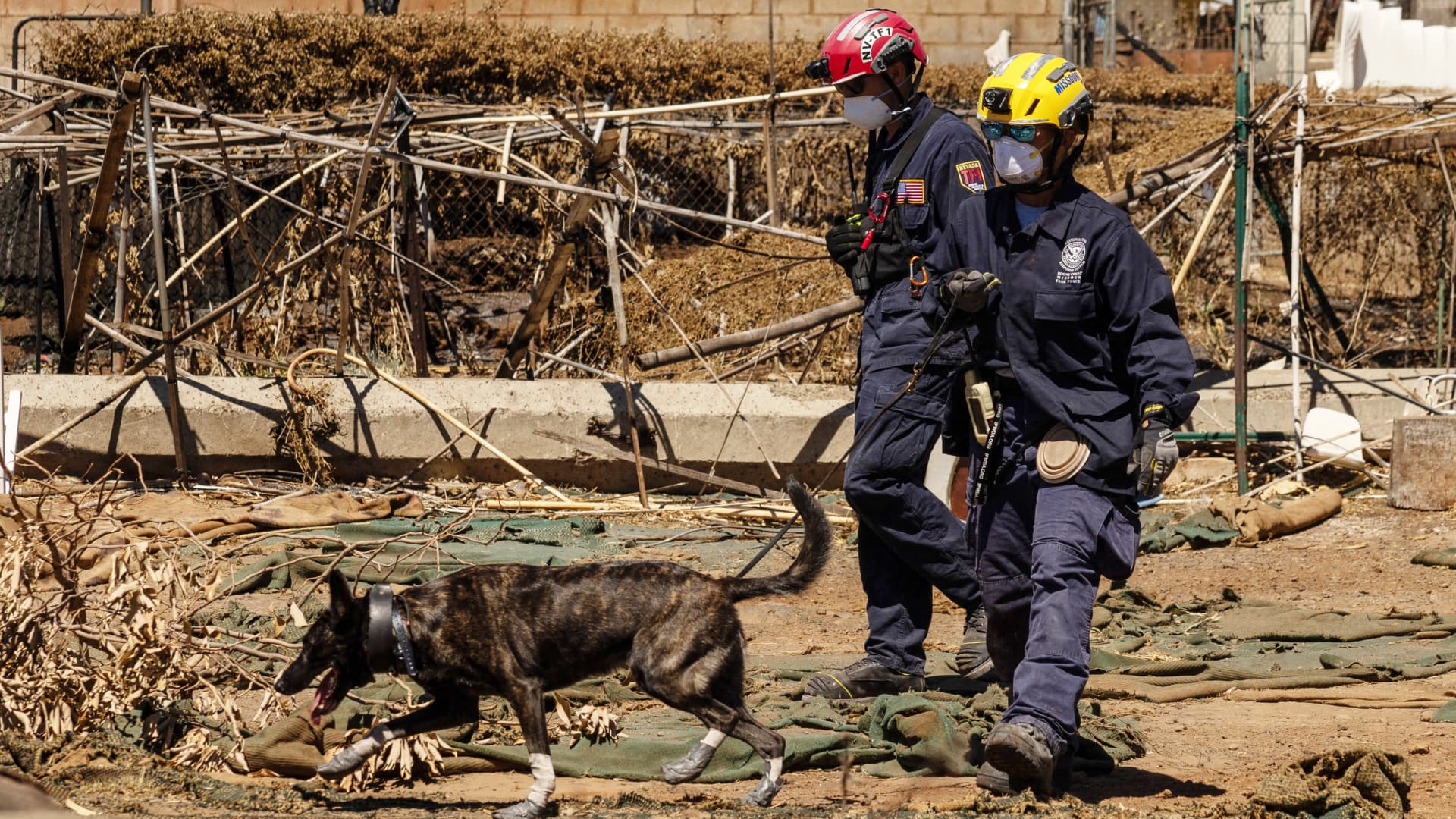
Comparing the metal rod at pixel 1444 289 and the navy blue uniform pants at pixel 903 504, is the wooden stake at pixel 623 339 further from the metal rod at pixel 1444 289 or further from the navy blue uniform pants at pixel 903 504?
the metal rod at pixel 1444 289

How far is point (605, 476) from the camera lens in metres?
9.34

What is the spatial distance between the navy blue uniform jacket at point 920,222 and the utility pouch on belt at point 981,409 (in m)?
0.87

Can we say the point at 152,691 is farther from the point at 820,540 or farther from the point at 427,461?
the point at 427,461

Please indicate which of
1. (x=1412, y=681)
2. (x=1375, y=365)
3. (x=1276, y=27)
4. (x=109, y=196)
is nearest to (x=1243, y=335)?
(x=1375, y=365)

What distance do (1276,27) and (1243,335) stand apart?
29.4 ft

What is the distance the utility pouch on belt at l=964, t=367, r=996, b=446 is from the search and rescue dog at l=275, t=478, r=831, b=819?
79 cm

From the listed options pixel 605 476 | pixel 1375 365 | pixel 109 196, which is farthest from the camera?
pixel 1375 365

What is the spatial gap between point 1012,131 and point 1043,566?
4.12 feet

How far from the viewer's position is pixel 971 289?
4598 mm

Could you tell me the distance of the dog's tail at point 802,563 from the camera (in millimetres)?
4684

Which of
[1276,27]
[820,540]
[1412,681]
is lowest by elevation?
[1412,681]

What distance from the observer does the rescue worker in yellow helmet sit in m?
4.34

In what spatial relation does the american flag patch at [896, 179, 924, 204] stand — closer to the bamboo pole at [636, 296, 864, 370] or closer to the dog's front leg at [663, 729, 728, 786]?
the dog's front leg at [663, 729, 728, 786]

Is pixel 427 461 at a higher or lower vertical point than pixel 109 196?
lower
